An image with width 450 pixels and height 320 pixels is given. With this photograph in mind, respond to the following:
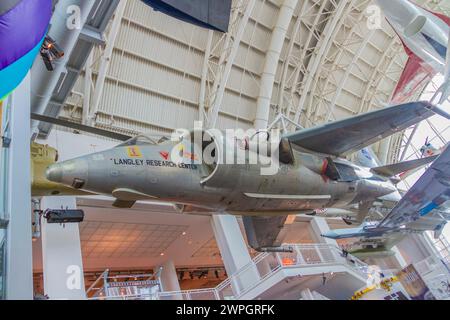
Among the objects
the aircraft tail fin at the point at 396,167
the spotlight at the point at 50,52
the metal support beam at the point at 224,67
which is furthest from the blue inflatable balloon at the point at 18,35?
the metal support beam at the point at 224,67

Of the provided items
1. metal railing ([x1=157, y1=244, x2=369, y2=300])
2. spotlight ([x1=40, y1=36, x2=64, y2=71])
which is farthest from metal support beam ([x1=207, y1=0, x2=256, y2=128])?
spotlight ([x1=40, y1=36, x2=64, y2=71])

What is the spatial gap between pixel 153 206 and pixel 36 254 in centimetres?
681

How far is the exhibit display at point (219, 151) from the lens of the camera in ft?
19.4

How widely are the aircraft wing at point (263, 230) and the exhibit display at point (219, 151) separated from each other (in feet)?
0.13

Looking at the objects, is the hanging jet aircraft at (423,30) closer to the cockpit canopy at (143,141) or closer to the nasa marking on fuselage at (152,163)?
the nasa marking on fuselage at (152,163)

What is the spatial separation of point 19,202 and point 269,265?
38.4 feet

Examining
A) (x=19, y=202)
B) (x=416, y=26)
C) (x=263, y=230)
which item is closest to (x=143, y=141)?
(x=19, y=202)

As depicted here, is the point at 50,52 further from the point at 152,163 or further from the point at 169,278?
the point at 169,278

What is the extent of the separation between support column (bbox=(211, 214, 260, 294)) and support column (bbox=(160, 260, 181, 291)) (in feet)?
19.9

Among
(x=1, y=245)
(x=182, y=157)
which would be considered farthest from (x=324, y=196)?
(x=1, y=245)

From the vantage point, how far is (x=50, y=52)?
8.21m

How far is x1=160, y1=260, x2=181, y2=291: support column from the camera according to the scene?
2230 centimetres

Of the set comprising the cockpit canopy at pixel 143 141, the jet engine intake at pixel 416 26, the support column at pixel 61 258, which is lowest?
the cockpit canopy at pixel 143 141
